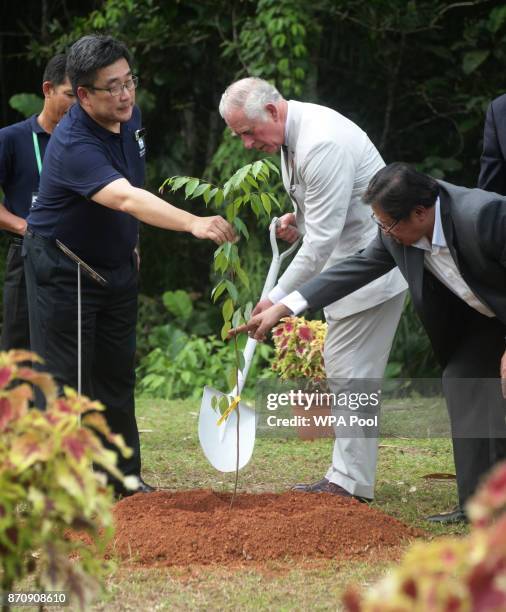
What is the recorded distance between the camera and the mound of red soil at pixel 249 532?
4.11 meters

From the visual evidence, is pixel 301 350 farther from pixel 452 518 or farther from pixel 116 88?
pixel 116 88

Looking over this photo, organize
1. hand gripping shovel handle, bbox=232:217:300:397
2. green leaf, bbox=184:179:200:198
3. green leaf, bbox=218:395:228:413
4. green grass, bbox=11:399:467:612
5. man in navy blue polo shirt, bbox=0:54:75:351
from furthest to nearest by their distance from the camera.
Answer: man in navy blue polo shirt, bbox=0:54:75:351, hand gripping shovel handle, bbox=232:217:300:397, green leaf, bbox=218:395:228:413, green leaf, bbox=184:179:200:198, green grass, bbox=11:399:467:612

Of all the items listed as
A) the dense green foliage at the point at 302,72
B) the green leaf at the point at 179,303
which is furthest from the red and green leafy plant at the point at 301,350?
the green leaf at the point at 179,303

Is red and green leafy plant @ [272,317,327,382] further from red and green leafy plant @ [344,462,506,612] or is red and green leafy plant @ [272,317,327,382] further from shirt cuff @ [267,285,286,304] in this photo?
red and green leafy plant @ [344,462,506,612]

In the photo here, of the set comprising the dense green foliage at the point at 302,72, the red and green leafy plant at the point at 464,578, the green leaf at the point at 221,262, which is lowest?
the red and green leafy plant at the point at 464,578

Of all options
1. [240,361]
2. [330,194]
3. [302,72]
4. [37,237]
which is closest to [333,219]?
[330,194]

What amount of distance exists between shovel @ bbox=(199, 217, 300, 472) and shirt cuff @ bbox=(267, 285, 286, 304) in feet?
0.85

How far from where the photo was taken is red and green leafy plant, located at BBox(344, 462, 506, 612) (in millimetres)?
1561

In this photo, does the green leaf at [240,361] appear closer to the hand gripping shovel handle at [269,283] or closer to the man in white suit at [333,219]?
the hand gripping shovel handle at [269,283]

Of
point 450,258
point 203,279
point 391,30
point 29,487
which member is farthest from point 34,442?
point 203,279

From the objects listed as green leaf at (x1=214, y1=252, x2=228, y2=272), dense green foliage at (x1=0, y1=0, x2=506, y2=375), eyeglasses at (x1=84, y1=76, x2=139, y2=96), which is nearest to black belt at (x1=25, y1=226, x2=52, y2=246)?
eyeglasses at (x1=84, y1=76, x2=139, y2=96)

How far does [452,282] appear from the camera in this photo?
4398 mm

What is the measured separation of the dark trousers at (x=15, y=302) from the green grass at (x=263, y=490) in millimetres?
1035

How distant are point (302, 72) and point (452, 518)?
511cm
